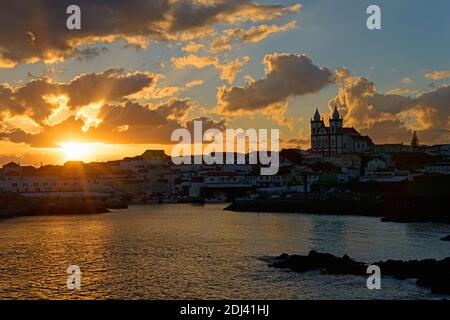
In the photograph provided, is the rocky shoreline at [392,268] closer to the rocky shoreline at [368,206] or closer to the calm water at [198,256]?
the calm water at [198,256]

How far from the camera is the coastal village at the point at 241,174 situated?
68.4 metres

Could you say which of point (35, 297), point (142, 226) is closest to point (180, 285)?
point (35, 297)

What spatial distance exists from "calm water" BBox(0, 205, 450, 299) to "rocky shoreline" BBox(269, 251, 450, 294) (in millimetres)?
410

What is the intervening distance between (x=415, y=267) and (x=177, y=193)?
215 feet

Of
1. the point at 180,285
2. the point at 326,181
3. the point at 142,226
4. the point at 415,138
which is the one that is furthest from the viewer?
the point at 415,138

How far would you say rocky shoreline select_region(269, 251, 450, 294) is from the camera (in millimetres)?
13980

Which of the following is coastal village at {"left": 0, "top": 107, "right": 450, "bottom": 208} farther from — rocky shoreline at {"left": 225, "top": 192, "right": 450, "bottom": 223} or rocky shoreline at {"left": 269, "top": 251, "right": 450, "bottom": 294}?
rocky shoreline at {"left": 269, "top": 251, "right": 450, "bottom": 294}

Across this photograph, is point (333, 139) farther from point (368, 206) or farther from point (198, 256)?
point (198, 256)

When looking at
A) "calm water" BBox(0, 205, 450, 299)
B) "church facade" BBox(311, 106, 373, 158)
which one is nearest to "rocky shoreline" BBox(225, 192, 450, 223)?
"calm water" BBox(0, 205, 450, 299)

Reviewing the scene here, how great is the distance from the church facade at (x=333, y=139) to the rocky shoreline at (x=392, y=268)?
7511cm

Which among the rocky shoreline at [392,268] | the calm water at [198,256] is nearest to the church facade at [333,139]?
the calm water at [198,256]

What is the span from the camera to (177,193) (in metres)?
80.3

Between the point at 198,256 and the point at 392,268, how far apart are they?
7.26 m

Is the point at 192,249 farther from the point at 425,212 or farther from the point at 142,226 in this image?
the point at 425,212
